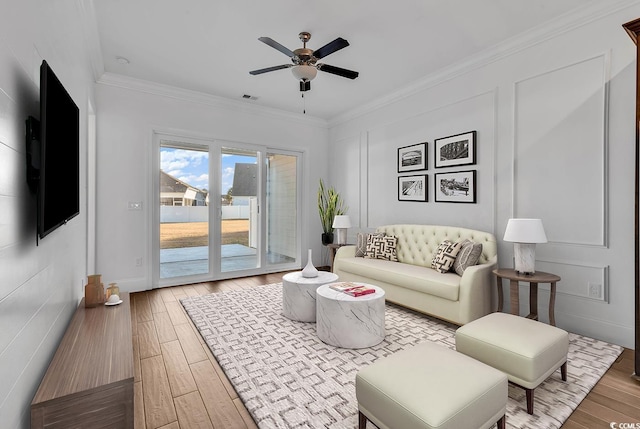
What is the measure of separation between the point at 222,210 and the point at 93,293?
2.71 meters

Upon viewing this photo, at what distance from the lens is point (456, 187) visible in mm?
3904

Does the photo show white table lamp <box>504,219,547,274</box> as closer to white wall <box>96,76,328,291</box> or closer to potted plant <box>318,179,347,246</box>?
potted plant <box>318,179,347,246</box>

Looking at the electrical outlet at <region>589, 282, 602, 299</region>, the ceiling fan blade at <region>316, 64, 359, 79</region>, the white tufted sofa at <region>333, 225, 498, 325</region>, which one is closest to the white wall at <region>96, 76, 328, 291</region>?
the ceiling fan blade at <region>316, 64, 359, 79</region>

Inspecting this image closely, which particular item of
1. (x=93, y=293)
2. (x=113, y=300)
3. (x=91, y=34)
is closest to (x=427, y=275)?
(x=113, y=300)

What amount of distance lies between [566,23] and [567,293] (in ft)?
8.11

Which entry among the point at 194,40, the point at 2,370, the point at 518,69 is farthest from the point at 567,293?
the point at 194,40

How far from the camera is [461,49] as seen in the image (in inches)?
137

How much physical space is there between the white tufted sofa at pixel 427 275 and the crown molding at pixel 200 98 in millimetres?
2624

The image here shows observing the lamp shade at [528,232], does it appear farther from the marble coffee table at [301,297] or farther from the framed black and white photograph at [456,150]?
the marble coffee table at [301,297]

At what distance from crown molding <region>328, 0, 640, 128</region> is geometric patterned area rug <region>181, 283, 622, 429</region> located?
2.81 meters

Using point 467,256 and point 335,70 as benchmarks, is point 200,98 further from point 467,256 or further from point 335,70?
point 467,256

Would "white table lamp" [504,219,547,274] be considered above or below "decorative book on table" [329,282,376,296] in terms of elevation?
above

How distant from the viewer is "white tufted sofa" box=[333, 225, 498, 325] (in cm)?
296

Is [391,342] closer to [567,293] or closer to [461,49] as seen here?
[567,293]
